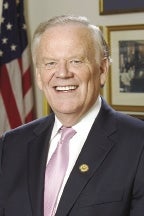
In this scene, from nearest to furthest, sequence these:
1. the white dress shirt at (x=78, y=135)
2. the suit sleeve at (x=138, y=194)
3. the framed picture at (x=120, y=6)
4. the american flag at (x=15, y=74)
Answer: the suit sleeve at (x=138, y=194)
the white dress shirt at (x=78, y=135)
the framed picture at (x=120, y=6)
the american flag at (x=15, y=74)

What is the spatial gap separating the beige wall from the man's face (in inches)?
59.4

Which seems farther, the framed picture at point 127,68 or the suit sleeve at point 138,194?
the framed picture at point 127,68

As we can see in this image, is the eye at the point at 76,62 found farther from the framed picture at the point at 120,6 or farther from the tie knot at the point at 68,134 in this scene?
the framed picture at the point at 120,6

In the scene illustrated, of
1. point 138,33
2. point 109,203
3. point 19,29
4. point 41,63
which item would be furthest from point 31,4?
point 109,203

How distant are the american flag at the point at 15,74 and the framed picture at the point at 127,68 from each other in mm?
713

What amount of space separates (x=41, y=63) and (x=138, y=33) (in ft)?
5.09

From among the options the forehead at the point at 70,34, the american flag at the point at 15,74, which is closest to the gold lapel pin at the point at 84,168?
the forehead at the point at 70,34

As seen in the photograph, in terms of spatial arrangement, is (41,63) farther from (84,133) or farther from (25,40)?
(25,40)

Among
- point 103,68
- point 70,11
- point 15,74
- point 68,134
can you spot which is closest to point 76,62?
point 103,68

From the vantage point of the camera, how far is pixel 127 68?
2.88 metres

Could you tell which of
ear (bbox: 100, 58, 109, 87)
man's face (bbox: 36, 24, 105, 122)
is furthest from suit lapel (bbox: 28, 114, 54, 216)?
ear (bbox: 100, 58, 109, 87)

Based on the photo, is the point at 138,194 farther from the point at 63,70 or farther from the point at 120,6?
the point at 120,6

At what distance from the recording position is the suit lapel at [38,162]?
51.8 inches

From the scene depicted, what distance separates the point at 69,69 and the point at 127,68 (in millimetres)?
1621
